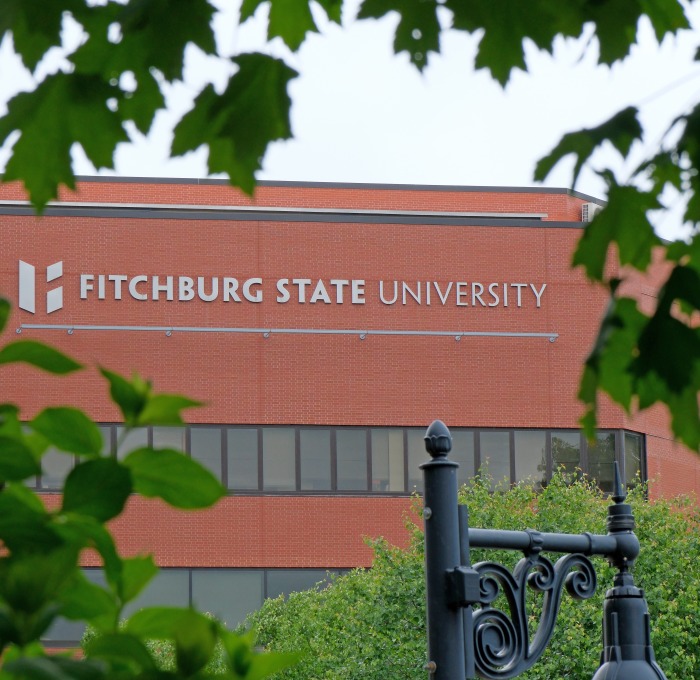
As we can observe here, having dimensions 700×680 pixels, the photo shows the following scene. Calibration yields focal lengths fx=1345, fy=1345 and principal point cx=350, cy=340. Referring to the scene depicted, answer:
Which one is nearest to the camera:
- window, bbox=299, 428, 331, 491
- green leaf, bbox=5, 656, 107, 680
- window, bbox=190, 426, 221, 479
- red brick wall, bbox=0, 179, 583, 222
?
green leaf, bbox=5, 656, 107, 680

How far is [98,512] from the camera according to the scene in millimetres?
1177

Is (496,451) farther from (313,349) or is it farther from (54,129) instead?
(54,129)

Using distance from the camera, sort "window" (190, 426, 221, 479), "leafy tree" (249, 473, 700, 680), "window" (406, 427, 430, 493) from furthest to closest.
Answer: "window" (406, 427, 430, 493) → "window" (190, 426, 221, 479) → "leafy tree" (249, 473, 700, 680)

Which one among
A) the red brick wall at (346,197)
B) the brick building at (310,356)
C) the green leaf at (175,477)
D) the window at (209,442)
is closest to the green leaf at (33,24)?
the green leaf at (175,477)

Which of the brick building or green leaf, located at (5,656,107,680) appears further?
the brick building

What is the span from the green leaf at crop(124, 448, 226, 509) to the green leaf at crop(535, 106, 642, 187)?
3.26 ft

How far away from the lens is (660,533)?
1023 inches

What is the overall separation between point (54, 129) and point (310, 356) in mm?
33227

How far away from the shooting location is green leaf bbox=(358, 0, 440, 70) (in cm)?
240

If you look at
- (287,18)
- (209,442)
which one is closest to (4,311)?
(287,18)

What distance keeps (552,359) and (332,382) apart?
594cm

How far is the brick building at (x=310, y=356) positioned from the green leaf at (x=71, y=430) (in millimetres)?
32480

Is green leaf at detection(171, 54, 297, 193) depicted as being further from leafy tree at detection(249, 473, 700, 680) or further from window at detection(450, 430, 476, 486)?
window at detection(450, 430, 476, 486)

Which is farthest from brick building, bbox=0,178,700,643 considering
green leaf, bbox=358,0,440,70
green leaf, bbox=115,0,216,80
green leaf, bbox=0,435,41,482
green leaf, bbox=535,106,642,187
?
green leaf, bbox=0,435,41,482
